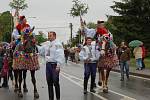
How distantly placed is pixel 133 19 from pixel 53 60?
3777 cm

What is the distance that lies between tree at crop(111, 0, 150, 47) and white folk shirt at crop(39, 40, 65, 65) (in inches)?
1412

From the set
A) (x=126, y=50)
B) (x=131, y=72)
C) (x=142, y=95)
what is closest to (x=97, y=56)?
(x=142, y=95)

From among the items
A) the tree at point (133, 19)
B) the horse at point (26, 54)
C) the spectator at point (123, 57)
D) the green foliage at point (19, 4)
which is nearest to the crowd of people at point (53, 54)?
the horse at point (26, 54)

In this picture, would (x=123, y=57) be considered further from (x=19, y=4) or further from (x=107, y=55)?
(x=19, y=4)

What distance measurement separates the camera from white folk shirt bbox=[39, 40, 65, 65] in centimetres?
1170

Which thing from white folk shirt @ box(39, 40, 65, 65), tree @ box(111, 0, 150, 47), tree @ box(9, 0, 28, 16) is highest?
tree @ box(9, 0, 28, 16)

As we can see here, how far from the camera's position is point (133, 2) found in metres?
49.3

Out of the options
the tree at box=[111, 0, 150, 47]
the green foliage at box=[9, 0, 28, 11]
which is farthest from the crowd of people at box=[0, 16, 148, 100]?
the green foliage at box=[9, 0, 28, 11]

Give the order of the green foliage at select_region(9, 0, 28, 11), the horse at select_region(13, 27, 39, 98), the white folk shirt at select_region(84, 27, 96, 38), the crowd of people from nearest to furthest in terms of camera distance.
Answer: the crowd of people < the horse at select_region(13, 27, 39, 98) < the white folk shirt at select_region(84, 27, 96, 38) < the green foliage at select_region(9, 0, 28, 11)

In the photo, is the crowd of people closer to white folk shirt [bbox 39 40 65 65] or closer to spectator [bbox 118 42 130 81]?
white folk shirt [bbox 39 40 65 65]

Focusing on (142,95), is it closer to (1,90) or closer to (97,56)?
(97,56)

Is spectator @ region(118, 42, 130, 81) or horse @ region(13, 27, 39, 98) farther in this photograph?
spectator @ region(118, 42, 130, 81)

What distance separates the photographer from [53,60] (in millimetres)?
11750

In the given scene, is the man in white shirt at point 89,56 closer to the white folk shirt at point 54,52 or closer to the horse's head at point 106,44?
the horse's head at point 106,44
